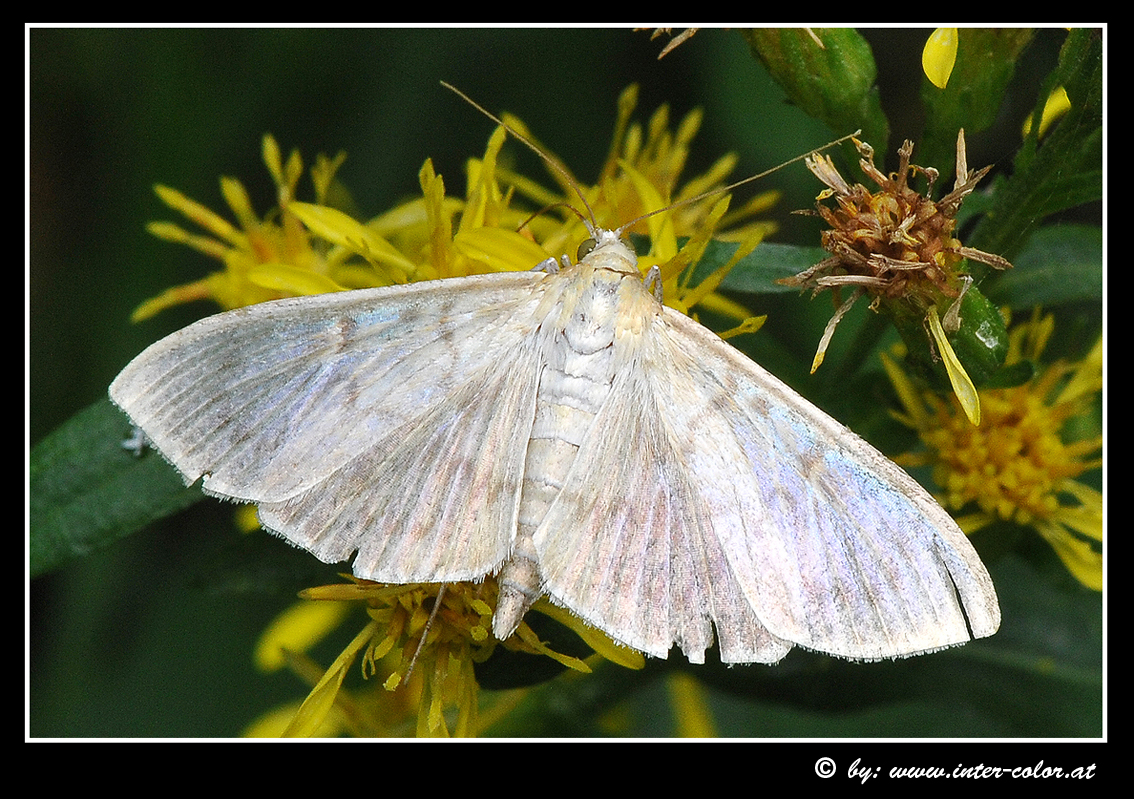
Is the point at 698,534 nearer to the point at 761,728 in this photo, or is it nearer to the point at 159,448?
the point at 159,448

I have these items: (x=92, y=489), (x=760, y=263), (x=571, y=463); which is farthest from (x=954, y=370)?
(x=92, y=489)

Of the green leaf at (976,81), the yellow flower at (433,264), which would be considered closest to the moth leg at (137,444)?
the yellow flower at (433,264)

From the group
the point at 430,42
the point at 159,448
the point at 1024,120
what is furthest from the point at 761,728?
the point at 430,42

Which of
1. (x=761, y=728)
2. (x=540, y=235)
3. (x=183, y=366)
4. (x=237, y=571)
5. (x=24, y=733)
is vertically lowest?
(x=761, y=728)

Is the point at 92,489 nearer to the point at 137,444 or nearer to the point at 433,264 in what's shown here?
the point at 137,444

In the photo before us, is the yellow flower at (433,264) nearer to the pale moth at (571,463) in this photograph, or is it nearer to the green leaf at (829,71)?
the pale moth at (571,463)

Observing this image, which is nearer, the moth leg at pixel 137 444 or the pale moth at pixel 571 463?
the pale moth at pixel 571 463
